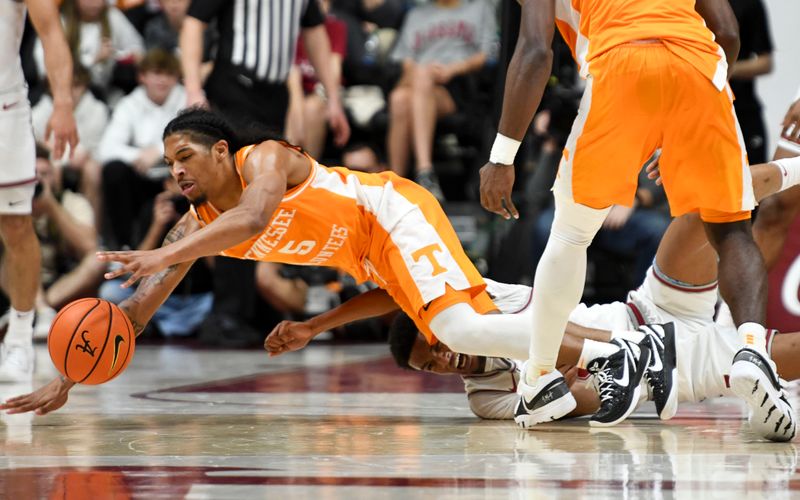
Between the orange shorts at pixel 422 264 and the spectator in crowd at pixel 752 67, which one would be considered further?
the spectator in crowd at pixel 752 67

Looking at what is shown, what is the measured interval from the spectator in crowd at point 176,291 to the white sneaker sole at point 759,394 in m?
5.09

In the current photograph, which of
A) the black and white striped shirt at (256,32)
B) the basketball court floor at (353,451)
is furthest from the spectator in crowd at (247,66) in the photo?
the basketball court floor at (353,451)

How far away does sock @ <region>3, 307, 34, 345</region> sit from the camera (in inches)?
208

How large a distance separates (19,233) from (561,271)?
8.89 ft

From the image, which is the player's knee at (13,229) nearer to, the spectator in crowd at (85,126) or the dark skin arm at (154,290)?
the dark skin arm at (154,290)

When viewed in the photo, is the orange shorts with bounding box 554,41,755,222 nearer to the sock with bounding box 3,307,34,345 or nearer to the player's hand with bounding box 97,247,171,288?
the player's hand with bounding box 97,247,171,288

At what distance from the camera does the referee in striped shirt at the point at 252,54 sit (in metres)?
7.39

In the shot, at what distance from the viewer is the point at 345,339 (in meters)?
8.15

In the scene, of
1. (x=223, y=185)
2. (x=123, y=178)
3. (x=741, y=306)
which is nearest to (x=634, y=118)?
(x=741, y=306)

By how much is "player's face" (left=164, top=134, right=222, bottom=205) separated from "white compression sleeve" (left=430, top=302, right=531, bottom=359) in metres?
0.83

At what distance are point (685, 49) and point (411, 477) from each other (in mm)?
1420

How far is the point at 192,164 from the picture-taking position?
3.81m

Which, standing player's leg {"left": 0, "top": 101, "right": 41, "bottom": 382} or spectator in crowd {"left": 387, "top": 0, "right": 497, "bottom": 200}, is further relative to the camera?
spectator in crowd {"left": 387, "top": 0, "right": 497, "bottom": 200}

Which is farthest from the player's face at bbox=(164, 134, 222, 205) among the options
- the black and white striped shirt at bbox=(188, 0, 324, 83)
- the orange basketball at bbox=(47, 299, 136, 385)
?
the black and white striped shirt at bbox=(188, 0, 324, 83)
